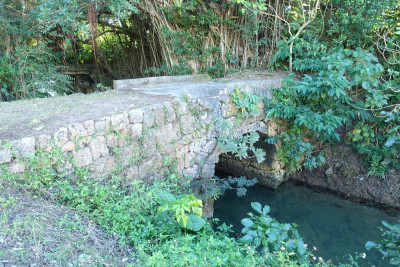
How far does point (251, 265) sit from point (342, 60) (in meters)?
3.70

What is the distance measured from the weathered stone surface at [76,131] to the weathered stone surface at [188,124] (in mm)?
1290

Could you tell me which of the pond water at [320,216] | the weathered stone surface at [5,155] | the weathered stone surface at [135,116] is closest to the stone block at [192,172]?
the weathered stone surface at [135,116]

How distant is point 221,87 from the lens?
13.3ft

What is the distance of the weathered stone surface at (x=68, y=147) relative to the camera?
244 cm

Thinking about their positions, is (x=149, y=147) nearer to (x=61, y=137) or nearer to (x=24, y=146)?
(x=61, y=137)

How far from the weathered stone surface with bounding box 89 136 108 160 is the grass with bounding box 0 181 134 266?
0.60 metres

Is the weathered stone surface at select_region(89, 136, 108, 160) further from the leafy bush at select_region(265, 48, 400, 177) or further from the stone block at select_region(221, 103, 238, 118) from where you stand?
the leafy bush at select_region(265, 48, 400, 177)

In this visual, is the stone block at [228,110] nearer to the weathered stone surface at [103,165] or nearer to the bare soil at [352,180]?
the weathered stone surface at [103,165]

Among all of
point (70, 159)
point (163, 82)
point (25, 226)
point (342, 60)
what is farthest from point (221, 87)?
point (25, 226)

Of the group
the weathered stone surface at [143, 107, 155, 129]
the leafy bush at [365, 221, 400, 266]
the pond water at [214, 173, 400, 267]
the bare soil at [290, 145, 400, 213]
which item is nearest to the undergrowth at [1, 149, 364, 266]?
the leafy bush at [365, 221, 400, 266]

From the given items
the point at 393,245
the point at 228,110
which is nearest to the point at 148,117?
the point at 228,110

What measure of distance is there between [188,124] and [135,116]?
0.86m

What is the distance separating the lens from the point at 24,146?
7.21 feet

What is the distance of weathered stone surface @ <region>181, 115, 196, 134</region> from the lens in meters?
3.57
